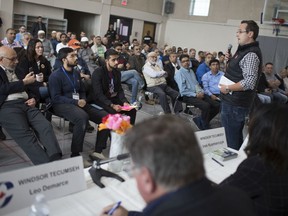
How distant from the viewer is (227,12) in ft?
39.5

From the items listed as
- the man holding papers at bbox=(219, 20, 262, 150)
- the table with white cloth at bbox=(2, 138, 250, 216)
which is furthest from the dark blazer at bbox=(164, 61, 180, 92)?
the table with white cloth at bbox=(2, 138, 250, 216)

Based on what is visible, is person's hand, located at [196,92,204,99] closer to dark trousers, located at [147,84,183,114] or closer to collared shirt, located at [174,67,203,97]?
collared shirt, located at [174,67,203,97]

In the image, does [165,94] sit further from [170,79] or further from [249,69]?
[249,69]

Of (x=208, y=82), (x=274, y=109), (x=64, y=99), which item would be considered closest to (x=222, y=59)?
(x=208, y=82)

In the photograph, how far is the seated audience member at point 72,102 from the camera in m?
3.08

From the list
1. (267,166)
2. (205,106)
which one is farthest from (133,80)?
(267,166)

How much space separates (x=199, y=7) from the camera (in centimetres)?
1309

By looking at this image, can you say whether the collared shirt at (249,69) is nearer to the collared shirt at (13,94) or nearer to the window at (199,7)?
the collared shirt at (13,94)

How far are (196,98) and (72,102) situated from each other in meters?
2.16

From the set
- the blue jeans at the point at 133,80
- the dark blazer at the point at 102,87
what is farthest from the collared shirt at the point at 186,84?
the dark blazer at the point at 102,87

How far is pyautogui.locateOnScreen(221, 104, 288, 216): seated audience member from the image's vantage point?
1184mm

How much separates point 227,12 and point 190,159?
12.3m

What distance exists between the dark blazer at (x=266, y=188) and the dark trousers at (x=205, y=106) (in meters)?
3.40

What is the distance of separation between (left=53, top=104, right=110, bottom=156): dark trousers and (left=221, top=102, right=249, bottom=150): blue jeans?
1.20 m
